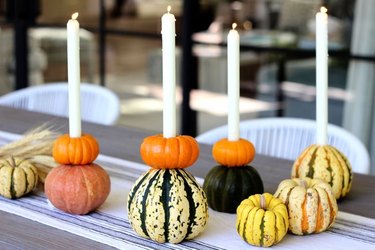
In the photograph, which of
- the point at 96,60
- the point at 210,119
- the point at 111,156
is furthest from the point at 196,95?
the point at 111,156

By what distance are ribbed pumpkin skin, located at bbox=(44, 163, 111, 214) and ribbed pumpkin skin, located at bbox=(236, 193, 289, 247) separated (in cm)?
27

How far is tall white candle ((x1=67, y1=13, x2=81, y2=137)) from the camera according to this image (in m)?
1.30

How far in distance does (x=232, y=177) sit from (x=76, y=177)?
10.8 inches

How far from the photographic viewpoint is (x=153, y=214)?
3.92ft

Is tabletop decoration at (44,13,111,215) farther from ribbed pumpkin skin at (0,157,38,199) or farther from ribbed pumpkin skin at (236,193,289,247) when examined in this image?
ribbed pumpkin skin at (236,193,289,247)

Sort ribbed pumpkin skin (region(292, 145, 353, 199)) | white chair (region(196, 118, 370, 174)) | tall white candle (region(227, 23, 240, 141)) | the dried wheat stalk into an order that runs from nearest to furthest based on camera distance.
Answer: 1. tall white candle (region(227, 23, 240, 141))
2. ribbed pumpkin skin (region(292, 145, 353, 199))
3. the dried wheat stalk
4. white chair (region(196, 118, 370, 174))

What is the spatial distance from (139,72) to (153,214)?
9.34ft

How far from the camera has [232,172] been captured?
136 centimetres

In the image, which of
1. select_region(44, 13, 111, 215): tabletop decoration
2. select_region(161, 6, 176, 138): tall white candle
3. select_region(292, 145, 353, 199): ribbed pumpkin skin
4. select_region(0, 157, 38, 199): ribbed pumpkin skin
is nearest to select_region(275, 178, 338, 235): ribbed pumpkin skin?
select_region(292, 145, 353, 199): ribbed pumpkin skin

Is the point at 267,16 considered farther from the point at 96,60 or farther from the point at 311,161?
the point at 311,161

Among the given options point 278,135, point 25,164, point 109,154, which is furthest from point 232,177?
point 278,135

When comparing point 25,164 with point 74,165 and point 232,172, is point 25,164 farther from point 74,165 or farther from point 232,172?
point 232,172

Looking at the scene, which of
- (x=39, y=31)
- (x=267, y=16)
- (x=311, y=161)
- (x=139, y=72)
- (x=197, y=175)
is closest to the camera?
(x=311, y=161)

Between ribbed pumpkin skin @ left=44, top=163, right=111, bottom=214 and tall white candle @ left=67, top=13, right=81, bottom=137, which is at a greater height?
tall white candle @ left=67, top=13, right=81, bottom=137
